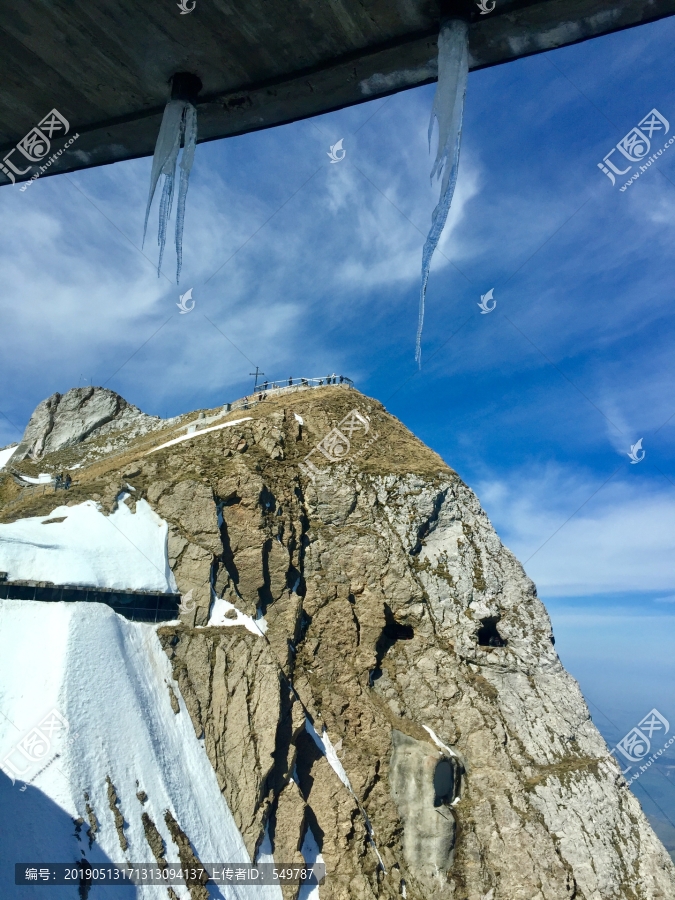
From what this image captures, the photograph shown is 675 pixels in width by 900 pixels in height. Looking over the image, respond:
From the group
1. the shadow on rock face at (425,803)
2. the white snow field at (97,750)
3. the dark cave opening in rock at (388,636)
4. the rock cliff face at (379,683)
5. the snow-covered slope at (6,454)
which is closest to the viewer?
the white snow field at (97,750)

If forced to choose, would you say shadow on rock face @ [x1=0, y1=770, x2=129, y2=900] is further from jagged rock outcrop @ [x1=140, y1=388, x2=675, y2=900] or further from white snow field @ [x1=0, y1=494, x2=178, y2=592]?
white snow field @ [x1=0, y1=494, x2=178, y2=592]

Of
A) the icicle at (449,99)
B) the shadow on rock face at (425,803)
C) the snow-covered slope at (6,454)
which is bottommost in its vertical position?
the shadow on rock face at (425,803)

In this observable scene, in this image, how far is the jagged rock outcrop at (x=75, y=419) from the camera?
6531 cm

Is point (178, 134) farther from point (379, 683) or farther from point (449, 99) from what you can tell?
point (379, 683)

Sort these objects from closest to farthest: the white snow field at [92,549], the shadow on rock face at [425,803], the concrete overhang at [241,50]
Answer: the concrete overhang at [241,50]
the white snow field at [92,549]
the shadow on rock face at [425,803]

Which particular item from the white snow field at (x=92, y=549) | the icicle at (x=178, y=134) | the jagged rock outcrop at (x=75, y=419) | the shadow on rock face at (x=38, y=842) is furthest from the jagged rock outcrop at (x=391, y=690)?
the icicle at (x=178, y=134)

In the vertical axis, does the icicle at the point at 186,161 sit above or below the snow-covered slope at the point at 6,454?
below

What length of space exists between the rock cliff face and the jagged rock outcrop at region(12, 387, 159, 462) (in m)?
24.9

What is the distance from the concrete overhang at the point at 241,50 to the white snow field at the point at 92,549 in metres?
28.8

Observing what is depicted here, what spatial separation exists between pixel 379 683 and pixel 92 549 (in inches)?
760

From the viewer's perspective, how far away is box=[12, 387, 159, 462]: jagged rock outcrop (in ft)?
214

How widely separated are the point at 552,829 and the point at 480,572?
1538 centimetres

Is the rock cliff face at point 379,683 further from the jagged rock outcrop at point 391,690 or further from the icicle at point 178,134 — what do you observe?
the icicle at point 178,134

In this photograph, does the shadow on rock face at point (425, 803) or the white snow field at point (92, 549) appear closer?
the white snow field at point (92, 549)
